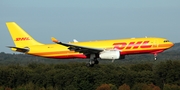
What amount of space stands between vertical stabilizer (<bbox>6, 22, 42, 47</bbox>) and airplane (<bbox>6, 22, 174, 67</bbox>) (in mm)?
2476

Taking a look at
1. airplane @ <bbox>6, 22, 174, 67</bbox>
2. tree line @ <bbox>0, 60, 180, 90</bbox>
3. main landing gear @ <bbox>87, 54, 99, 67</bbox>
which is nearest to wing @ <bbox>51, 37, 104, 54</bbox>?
airplane @ <bbox>6, 22, 174, 67</bbox>

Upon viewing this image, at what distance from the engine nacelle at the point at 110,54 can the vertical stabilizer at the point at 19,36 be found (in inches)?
527

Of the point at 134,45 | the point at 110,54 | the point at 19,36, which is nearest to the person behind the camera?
the point at 134,45

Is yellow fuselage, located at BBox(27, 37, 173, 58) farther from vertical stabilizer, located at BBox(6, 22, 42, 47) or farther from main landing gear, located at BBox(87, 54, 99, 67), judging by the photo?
vertical stabilizer, located at BBox(6, 22, 42, 47)

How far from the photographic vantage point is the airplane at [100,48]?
7912 cm

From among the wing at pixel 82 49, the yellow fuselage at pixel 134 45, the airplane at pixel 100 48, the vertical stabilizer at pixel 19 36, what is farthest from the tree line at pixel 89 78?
the yellow fuselage at pixel 134 45

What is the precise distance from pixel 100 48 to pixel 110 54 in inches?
74.3

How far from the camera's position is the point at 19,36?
3634 inches

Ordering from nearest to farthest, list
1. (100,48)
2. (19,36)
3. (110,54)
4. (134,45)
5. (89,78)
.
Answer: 1. (134,45)
2. (110,54)
3. (100,48)
4. (19,36)
5. (89,78)

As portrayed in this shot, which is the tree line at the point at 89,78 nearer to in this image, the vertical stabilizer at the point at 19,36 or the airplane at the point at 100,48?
the vertical stabilizer at the point at 19,36

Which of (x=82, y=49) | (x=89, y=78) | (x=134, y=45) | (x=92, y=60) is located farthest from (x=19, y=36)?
(x=89, y=78)

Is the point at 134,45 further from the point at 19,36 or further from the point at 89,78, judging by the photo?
the point at 89,78

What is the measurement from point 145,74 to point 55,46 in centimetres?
8810

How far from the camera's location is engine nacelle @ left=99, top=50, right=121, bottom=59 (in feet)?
260
